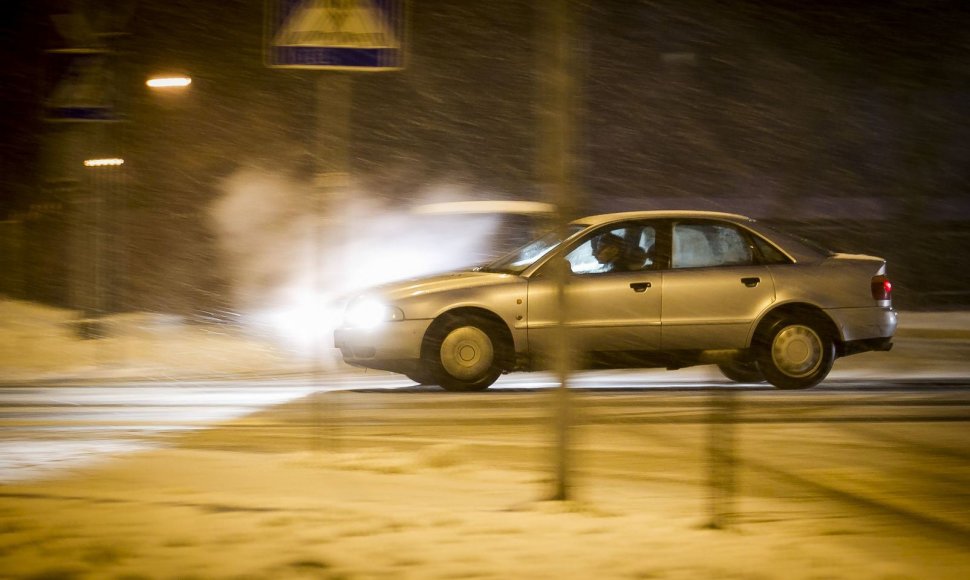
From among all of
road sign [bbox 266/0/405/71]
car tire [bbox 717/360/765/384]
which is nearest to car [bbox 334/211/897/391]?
car tire [bbox 717/360/765/384]

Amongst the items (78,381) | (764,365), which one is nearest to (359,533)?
(764,365)

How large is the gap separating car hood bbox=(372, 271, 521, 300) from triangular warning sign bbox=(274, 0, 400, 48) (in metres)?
3.90

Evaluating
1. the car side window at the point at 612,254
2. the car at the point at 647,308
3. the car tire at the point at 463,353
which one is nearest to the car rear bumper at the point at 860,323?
the car at the point at 647,308

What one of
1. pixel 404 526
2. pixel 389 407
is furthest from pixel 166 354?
pixel 404 526

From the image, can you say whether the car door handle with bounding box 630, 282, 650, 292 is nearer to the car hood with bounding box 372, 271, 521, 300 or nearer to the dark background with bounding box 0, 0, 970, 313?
the car hood with bounding box 372, 271, 521, 300

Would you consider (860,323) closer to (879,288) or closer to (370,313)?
(879,288)

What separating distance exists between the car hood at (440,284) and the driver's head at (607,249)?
77 centimetres

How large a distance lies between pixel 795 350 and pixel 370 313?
3835 millimetres

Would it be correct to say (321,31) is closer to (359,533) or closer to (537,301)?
(359,533)

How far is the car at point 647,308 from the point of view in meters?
10.7

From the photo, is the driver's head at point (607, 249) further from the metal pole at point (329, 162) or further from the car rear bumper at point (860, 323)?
the metal pole at point (329, 162)

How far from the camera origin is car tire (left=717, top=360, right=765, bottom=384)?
11.9 m

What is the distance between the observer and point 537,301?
10.7m

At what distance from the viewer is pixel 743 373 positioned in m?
12.0
